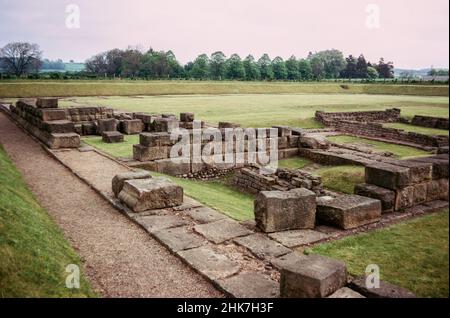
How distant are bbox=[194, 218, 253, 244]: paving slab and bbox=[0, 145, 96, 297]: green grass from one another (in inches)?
89.0

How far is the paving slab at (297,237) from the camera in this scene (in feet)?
22.7

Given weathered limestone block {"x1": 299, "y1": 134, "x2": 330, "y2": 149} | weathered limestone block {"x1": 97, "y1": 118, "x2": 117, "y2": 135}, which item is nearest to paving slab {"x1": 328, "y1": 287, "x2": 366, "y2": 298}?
weathered limestone block {"x1": 299, "y1": 134, "x2": 330, "y2": 149}

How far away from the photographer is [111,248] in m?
6.61

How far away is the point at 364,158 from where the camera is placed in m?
15.1

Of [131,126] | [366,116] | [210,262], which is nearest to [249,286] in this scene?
[210,262]

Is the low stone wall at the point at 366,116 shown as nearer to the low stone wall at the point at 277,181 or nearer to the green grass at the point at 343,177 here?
the green grass at the point at 343,177

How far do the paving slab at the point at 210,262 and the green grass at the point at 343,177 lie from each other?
7.11 m

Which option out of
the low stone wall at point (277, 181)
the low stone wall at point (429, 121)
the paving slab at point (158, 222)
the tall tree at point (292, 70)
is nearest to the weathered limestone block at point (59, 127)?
the low stone wall at point (277, 181)

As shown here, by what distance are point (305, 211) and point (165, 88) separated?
50.6m

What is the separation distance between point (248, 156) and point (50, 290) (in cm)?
1150

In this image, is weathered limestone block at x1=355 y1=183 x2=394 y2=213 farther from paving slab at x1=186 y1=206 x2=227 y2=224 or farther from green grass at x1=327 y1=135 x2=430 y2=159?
green grass at x1=327 y1=135 x2=430 y2=159

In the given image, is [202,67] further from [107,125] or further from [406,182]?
[406,182]

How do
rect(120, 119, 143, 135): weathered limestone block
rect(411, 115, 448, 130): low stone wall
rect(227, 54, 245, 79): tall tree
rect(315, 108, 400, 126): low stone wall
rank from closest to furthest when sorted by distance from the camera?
rect(120, 119, 143, 135): weathered limestone block
rect(411, 115, 448, 130): low stone wall
rect(315, 108, 400, 126): low stone wall
rect(227, 54, 245, 79): tall tree

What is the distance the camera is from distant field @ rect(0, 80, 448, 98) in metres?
44.4
